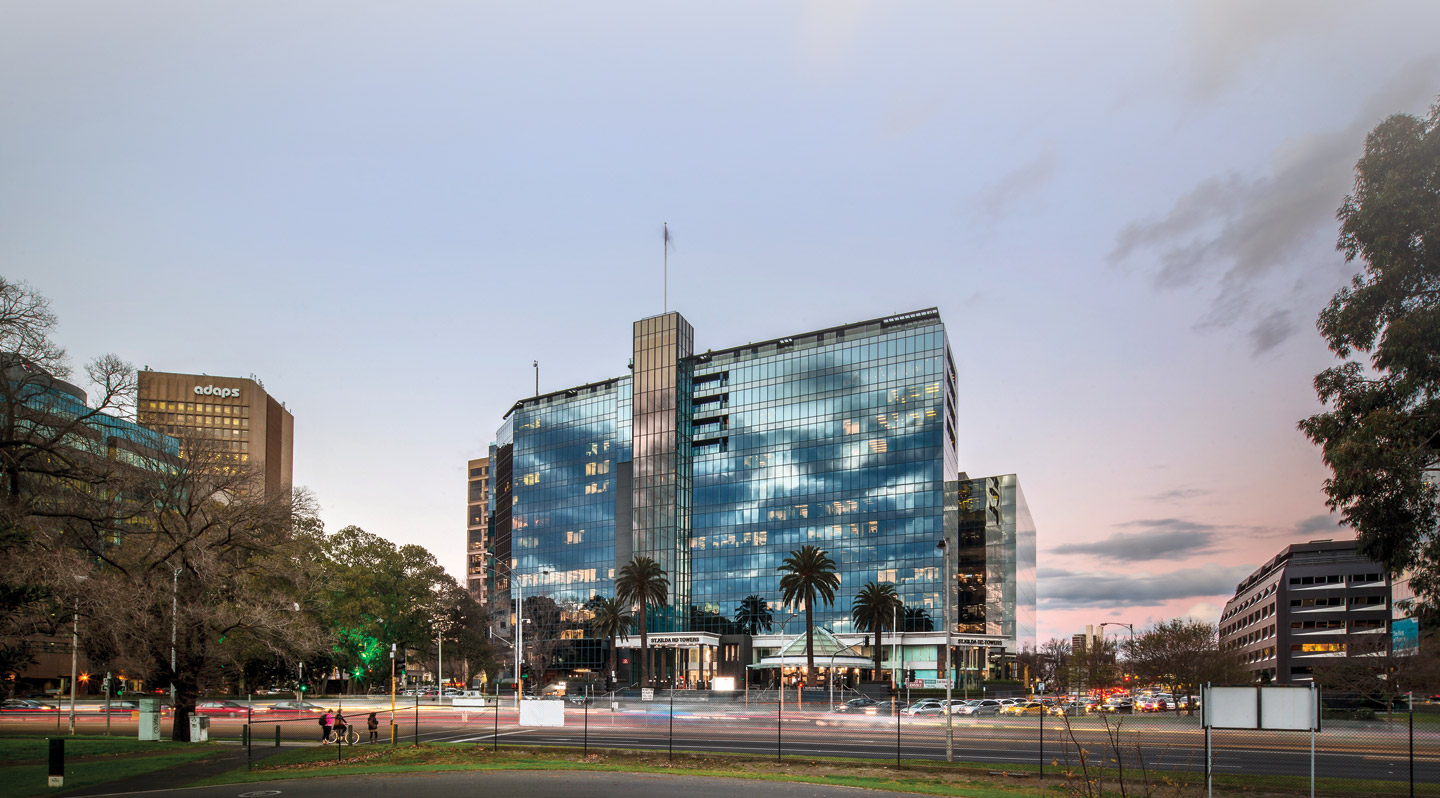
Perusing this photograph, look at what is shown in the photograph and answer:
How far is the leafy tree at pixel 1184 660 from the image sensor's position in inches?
2712

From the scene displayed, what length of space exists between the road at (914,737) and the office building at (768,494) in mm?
57946

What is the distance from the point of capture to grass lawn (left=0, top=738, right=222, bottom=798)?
24484mm

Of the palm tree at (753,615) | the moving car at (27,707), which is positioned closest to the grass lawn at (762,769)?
the moving car at (27,707)

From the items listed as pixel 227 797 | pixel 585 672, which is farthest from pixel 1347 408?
pixel 585 672

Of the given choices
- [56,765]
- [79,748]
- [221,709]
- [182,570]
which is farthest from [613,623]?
[56,765]

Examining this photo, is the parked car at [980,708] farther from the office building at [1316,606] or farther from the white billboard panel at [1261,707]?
the office building at [1316,606]

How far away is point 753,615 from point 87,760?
Result: 9891cm

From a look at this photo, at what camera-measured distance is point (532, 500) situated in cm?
14812

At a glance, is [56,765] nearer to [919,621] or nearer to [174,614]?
[174,614]

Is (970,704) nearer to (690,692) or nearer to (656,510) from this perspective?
(690,692)

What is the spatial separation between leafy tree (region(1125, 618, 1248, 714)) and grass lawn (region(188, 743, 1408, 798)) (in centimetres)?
4699

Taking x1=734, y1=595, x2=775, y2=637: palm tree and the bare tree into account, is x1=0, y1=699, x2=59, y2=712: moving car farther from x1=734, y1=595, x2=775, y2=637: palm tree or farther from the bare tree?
x1=734, y1=595, x2=775, y2=637: palm tree

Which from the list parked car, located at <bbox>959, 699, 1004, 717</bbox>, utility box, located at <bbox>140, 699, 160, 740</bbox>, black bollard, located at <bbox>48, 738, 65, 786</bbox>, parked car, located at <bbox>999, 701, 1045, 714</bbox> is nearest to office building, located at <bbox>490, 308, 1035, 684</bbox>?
parked car, located at <bbox>959, 699, 1004, 717</bbox>

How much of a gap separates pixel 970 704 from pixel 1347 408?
160 ft
